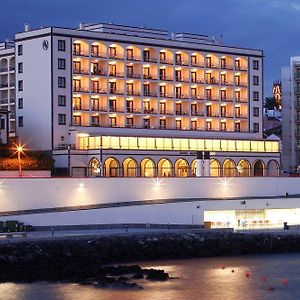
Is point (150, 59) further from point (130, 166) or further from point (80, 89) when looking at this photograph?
point (130, 166)

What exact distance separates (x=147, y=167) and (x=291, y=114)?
32098 mm

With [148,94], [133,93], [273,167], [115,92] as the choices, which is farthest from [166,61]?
[273,167]

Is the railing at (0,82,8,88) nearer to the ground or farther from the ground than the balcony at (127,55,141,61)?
nearer to the ground

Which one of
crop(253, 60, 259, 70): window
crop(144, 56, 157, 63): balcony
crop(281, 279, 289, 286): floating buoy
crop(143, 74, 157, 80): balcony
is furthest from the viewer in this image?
crop(253, 60, 259, 70): window

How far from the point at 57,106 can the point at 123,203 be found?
27448 mm

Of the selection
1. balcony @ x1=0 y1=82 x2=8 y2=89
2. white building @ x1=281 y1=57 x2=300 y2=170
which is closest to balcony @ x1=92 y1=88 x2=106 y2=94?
balcony @ x1=0 y1=82 x2=8 y2=89

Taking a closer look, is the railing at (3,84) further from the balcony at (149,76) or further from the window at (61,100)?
the balcony at (149,76)

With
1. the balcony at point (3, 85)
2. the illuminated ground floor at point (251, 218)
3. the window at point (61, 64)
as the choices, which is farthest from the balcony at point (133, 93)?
the illuminated ground floor at point (251, 218)

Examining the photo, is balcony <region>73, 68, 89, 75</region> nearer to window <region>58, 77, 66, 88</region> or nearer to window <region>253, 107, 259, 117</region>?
window <region>58, 77, 66, 88</region>

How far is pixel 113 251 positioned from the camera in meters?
71.3

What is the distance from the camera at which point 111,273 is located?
6412cm

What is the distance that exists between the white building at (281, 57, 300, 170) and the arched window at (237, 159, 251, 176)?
17821mm

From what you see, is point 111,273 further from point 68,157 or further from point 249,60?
point 249,60

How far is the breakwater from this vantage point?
2502 inches
